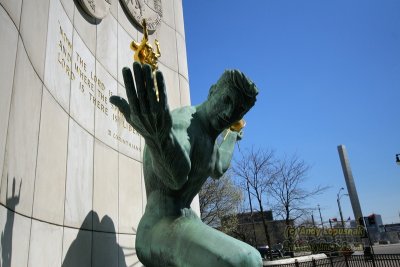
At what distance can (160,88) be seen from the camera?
6.20 ft

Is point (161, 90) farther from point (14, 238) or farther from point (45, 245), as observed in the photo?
point (45, 245)

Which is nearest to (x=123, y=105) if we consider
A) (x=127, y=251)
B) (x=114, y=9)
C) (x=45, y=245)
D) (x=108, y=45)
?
(x=45, y=245)

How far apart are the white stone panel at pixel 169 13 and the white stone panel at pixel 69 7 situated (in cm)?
331

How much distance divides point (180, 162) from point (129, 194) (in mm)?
2393

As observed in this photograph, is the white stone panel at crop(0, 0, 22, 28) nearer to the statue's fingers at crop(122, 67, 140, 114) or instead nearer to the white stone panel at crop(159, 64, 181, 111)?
the statue's fingers at crop(122, 67, 140, 114)

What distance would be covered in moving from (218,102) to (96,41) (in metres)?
2.78

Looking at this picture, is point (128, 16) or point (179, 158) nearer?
point (179, 158)

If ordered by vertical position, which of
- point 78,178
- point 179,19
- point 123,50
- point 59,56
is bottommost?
point 78,178

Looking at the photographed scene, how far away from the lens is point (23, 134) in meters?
2.62

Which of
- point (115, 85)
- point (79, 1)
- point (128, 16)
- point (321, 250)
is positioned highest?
point (128, 16)

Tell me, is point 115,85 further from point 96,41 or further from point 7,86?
point 7,86

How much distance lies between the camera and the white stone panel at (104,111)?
4194 millimetres

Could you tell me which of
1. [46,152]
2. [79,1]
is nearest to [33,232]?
[46,152]

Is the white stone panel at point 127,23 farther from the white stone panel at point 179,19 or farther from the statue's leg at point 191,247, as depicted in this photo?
the statue's leg at point 191,247
